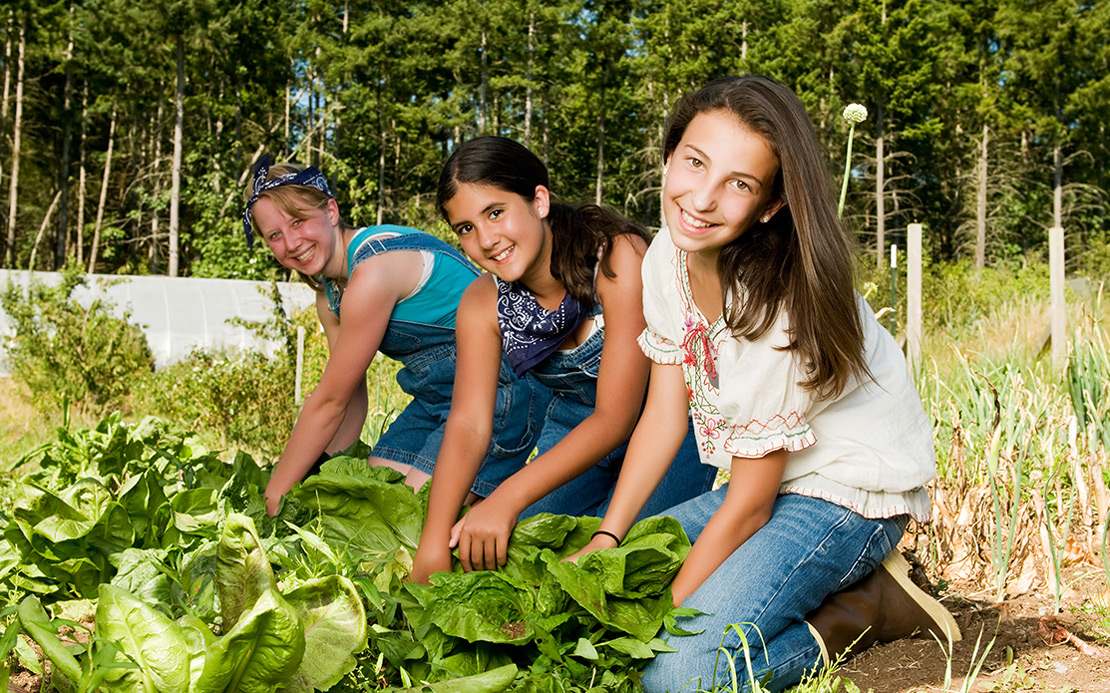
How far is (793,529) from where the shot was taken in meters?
1.81

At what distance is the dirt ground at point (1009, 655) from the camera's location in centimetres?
176

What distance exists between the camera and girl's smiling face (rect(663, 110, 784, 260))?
5.59 feet

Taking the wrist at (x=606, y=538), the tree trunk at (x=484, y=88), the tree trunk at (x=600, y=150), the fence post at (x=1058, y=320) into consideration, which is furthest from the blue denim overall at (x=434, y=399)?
the tree trunk at (x=600, y=150)

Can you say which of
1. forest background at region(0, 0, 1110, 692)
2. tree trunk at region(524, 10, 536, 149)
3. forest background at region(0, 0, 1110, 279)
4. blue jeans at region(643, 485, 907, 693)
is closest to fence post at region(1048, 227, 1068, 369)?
blue jeans at region(643, 485, 907, 693)

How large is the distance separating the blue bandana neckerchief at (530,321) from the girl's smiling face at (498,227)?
68 mm

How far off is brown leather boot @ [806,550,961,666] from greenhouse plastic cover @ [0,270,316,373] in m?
10.5

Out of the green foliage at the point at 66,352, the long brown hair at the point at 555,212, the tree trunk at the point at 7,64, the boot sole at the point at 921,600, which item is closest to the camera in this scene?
the boot sole at the point at 921,600

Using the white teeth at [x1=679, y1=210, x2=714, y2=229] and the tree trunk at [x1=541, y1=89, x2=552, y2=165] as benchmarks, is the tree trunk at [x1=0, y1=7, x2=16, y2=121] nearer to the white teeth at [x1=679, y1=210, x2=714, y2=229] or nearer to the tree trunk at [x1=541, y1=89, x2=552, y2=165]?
the tree trunk at [x1=541, y1=89, x2=552, y2=165]

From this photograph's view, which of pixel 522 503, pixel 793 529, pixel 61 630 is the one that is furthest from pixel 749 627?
pixel 61 630

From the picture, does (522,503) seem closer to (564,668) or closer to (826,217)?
(564,668)

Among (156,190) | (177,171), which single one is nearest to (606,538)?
(177,171)

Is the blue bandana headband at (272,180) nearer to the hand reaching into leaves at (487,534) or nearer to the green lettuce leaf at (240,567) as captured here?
the hand reaching into leaves at (487,534)

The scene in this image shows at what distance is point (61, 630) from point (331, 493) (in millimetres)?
604

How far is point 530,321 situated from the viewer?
2.23 meters
